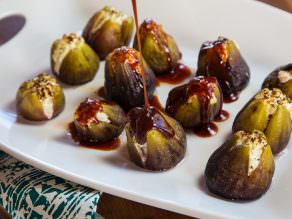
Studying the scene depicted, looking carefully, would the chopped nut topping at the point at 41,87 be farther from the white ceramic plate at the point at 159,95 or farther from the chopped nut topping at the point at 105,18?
the chopped nut topping at the point at 105,18

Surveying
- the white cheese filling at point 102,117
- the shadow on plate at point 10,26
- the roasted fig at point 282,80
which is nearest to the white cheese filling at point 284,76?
the roasted fig at point 282,80

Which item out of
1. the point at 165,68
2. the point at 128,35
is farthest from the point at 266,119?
the point at 128,35

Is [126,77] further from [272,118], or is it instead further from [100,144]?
[272,118]

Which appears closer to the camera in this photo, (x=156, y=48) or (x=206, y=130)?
(x=206, y=130)

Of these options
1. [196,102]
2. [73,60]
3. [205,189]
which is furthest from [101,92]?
[205,189]

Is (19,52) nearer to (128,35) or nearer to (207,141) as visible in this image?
(128,35)

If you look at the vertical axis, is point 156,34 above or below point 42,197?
above
